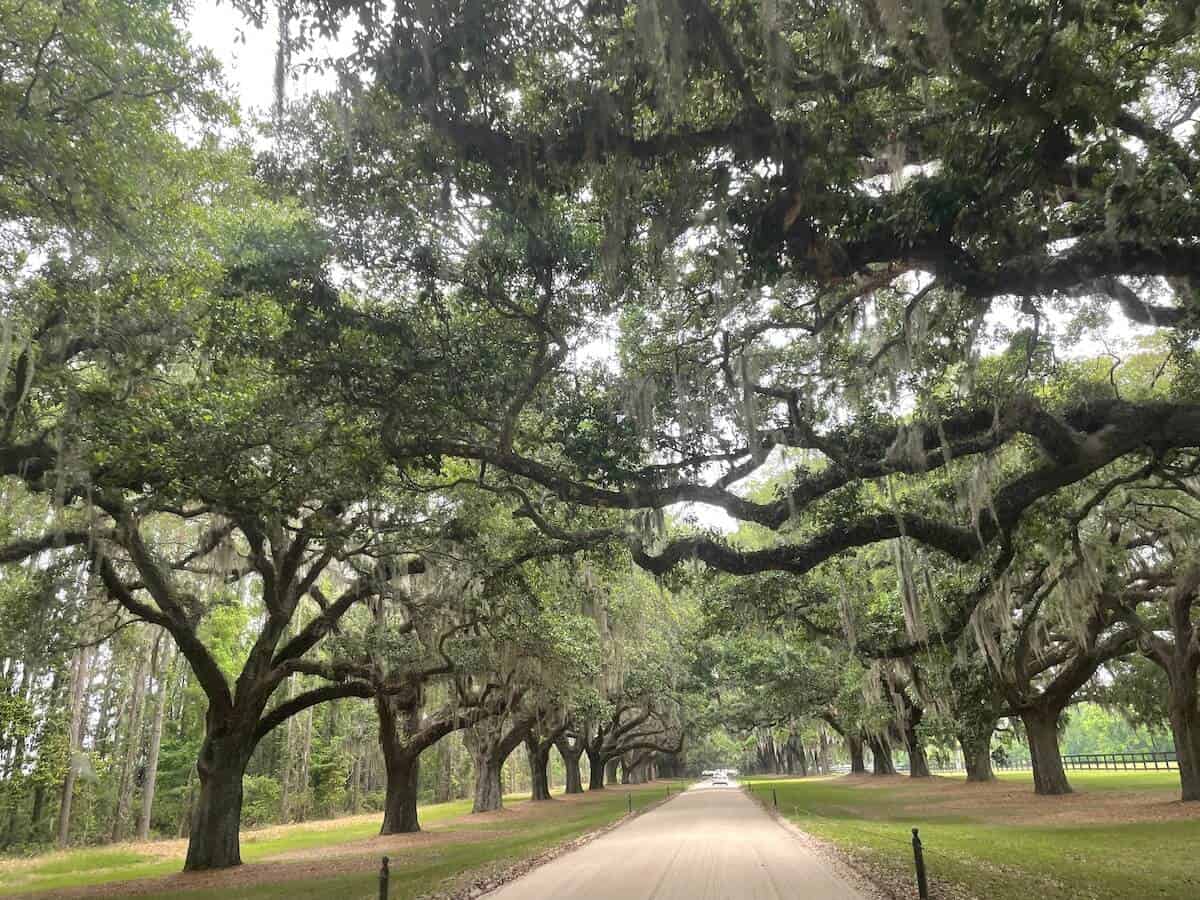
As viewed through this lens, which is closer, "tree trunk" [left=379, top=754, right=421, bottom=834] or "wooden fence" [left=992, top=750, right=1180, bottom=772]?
"tree trunk" [left=379, top=754, right=421, bottom=834]

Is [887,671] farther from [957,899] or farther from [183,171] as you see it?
[183,171]

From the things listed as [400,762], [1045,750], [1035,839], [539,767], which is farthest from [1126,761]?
[400,762]

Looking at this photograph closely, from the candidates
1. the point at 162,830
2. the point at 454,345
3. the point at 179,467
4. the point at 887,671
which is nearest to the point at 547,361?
the point at 454,345

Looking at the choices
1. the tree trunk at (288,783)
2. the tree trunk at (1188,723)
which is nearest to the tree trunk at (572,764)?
the tree trunk at (288,783)

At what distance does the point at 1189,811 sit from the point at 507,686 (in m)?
14.8

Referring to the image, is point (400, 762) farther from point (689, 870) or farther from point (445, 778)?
point (445, 778)

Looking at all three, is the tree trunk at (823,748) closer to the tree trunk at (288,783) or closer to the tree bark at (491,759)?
the tree bark at (491,759)

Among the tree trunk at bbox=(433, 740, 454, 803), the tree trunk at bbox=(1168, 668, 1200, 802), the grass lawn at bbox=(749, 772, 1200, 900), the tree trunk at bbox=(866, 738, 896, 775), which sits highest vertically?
the tree trunk at bbox=(1168, 668, 1200, 802)

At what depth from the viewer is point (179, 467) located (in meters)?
9.06

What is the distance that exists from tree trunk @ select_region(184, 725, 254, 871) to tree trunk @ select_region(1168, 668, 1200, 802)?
1882 cm

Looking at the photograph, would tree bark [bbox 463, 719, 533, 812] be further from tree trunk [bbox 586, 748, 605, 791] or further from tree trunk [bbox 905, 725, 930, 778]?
tree trunk [bbox 905, 725, 930, 778]

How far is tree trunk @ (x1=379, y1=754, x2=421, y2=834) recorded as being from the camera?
20.3m

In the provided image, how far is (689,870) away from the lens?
10414 millimetres

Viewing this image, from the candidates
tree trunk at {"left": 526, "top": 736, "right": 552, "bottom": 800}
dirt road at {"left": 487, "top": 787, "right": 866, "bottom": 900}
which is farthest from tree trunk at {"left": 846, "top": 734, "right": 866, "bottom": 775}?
dirt road at {"left": 487, "top": 787, "right": 866, "bottom": 900}
